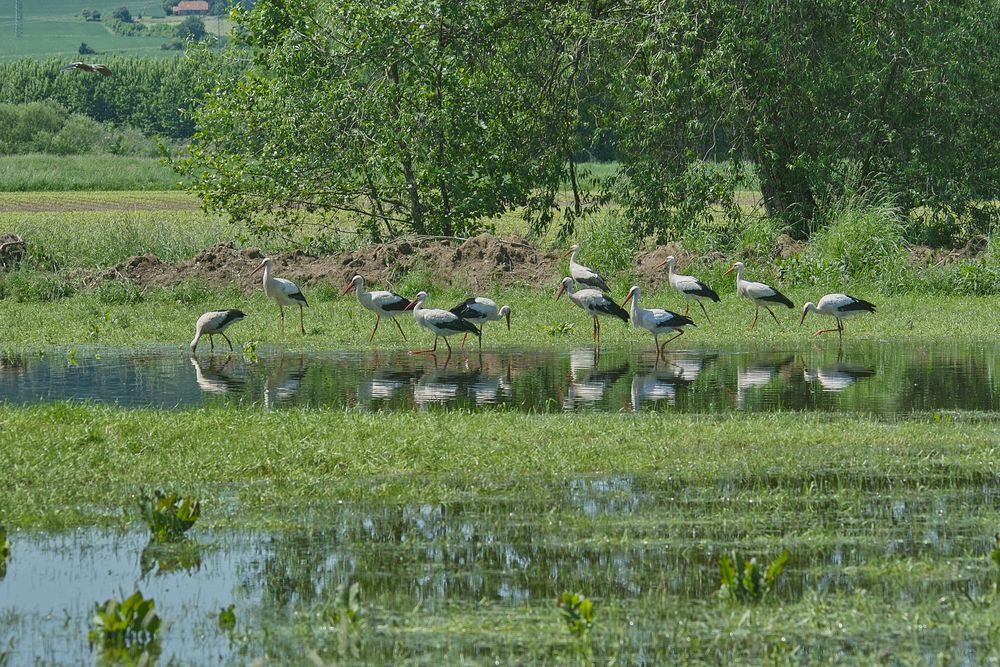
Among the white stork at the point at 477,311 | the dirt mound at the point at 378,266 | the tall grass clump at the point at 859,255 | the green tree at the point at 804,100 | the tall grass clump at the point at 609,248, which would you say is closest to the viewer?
the white stork at the point at 477,311

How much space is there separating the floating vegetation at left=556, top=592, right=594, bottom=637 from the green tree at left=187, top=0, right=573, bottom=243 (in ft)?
73.4

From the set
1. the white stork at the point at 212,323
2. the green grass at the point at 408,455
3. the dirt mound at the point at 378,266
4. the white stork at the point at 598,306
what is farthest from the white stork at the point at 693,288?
the green grass at the point at 408,455

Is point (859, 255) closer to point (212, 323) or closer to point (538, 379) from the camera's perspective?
point (538, 379)

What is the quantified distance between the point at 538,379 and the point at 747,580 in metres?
9.39

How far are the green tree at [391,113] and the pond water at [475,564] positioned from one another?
19663mm

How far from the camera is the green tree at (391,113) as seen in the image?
93.9 feet

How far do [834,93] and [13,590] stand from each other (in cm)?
2221

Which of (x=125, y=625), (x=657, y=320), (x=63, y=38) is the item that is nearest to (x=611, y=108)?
(x=657, y=320)

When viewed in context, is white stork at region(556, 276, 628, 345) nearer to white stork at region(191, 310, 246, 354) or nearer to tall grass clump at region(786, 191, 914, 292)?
white stork at region(191, 310, 246, 354)

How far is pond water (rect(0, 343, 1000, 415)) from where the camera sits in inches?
568

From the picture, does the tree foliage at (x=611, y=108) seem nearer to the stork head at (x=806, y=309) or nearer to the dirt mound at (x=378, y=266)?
the dirt mound at (x=378, y=266)

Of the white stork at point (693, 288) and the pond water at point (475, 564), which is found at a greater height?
the pond water at point (475, 564)

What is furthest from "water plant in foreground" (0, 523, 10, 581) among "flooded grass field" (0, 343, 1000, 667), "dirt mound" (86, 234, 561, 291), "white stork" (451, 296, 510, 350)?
"dirt mound" (86, 234, 561, 291)

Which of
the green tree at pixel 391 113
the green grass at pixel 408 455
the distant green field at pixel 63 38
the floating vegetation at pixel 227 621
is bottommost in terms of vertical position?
the green grass at pixel 408 455
